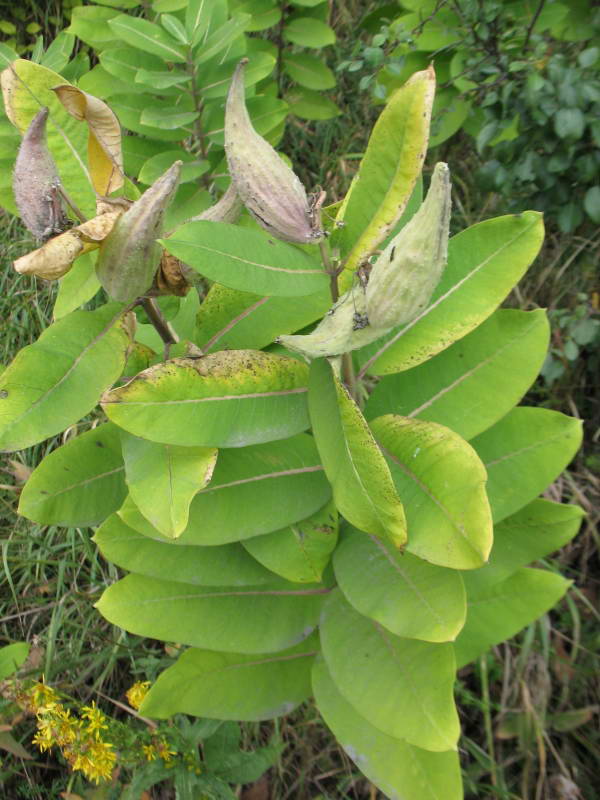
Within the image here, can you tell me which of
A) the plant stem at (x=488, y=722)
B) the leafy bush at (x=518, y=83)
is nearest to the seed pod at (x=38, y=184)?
the leafy bush at (x=518, y=83)

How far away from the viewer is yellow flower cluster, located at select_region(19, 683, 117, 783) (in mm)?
1461

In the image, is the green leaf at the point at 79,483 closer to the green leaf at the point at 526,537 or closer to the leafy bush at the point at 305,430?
the leafy bush at the point at 305,430

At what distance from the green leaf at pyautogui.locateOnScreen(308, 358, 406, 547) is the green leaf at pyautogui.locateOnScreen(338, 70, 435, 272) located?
17cm

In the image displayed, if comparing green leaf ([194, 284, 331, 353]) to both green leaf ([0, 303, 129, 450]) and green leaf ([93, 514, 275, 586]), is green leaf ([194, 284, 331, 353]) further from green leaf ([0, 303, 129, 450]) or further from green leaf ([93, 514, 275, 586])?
green leaf ([93, 514, 275, 586])

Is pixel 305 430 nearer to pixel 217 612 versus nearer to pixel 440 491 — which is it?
pixel 440 491

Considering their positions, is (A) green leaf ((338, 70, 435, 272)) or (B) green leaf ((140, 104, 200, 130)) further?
(B) green leaf ((140, 104, 200, 130))

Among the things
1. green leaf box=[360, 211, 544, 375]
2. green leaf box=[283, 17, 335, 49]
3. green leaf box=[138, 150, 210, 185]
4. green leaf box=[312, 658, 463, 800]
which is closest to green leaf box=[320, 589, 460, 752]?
green leaf box=[312, 658, 463, 800]

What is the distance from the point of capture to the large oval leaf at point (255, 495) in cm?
109

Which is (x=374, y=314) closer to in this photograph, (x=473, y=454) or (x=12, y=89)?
(x=473, y=454)

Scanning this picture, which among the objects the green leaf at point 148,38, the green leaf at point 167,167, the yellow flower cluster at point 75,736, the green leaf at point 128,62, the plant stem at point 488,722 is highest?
the green leaf at point 148,38

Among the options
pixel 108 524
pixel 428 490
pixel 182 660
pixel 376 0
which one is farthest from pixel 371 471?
pixel 376 0

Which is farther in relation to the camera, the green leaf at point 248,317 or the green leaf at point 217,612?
the green leaf at point 217,612

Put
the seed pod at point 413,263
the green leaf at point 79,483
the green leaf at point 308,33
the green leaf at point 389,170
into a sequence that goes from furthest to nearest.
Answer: the green leaf at point 308,33 → the green leaf at point 79,483 → the green leaf at point 389,170 → the seed pod at point 413,263

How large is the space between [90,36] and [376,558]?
5.63 ft
